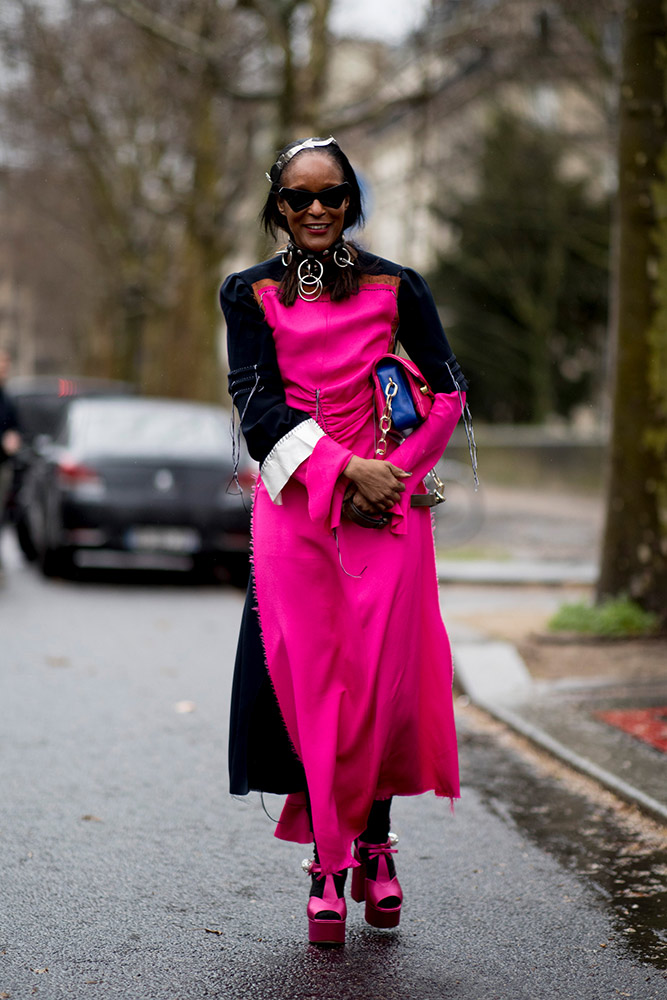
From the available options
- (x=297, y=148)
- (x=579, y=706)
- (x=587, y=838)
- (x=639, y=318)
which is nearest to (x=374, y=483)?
(x=297, y=148)

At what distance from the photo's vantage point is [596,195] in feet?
88.9

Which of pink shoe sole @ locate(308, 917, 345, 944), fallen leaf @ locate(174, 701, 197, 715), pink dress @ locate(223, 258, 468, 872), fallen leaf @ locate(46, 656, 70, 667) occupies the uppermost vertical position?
pink dress @ locate(223, 258, 468, 872)

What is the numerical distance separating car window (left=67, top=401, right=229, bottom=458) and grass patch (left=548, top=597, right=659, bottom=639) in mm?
4672

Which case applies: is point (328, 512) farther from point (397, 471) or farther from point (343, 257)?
point (343, 257)

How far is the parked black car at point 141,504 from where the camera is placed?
40.1 ft

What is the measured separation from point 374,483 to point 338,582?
0.29m

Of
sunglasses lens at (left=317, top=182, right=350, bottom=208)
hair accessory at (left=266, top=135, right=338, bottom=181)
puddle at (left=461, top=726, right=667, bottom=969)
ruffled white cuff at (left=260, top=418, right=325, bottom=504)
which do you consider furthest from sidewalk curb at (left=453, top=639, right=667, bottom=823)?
hair accessory at (left=266, top=135, right=338, bottom=181)

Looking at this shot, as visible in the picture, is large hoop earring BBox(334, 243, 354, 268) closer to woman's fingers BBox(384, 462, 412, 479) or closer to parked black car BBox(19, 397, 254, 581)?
woman's fingers BBox(384, 462, 412, 479)

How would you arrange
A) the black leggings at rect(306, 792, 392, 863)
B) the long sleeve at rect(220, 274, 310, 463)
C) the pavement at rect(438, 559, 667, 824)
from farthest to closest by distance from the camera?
the pavement at rect(438, 559, 667, 824) → the black leggings at rect(306, 792, 392, 863) → the long sleeve at rect(220, 274, 310, 463)

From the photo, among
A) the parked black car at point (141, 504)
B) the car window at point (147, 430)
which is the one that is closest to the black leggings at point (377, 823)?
the parked black car at point (141, 504)

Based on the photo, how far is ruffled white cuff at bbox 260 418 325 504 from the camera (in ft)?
12.1

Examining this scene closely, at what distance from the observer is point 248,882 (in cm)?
437

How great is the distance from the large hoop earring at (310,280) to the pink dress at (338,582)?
2 cm

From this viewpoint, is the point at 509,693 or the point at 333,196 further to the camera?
the point at 509,693
